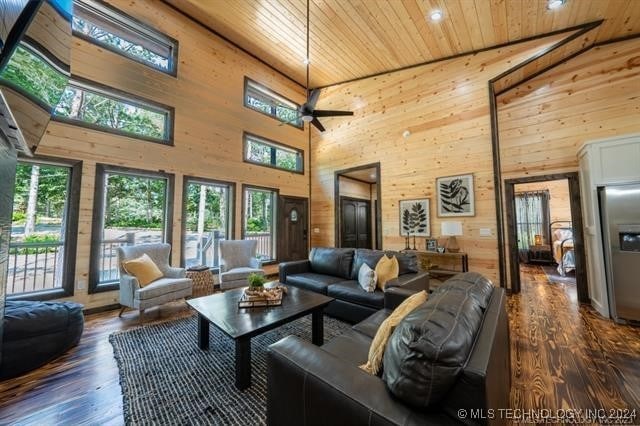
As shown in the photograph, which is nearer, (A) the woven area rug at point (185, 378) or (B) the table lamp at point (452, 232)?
(A) the woven area rug at point (185, 378)

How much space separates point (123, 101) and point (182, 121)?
86cm

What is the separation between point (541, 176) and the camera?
4.28 metres

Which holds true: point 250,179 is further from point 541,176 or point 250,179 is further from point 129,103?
point 541,176

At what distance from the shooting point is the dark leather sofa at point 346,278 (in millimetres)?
2846

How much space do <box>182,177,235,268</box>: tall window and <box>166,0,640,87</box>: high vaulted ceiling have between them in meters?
3.03

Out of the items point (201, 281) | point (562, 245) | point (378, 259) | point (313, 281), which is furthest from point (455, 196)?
point (201, 281)

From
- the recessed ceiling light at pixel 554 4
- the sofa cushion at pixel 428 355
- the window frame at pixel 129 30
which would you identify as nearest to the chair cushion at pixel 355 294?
the sofa cushion at pixel 428 355

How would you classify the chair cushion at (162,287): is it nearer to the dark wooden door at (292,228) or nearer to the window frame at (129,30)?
the dark wooden door at (292,228)

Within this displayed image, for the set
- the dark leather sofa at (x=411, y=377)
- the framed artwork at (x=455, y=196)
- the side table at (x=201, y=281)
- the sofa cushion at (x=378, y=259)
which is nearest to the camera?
the dark leather sofa at (x=411, y=377)

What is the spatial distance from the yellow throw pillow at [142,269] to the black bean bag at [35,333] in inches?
31.2

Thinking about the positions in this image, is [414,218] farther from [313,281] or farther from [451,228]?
[313,281]

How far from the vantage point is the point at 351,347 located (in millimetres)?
1593

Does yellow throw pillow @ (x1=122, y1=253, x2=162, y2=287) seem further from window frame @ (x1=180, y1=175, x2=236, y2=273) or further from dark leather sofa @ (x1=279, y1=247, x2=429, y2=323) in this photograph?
dark leather sofa @ (x1=279, y1=247, x2=429, y2=323)

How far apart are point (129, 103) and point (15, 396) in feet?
13.1
